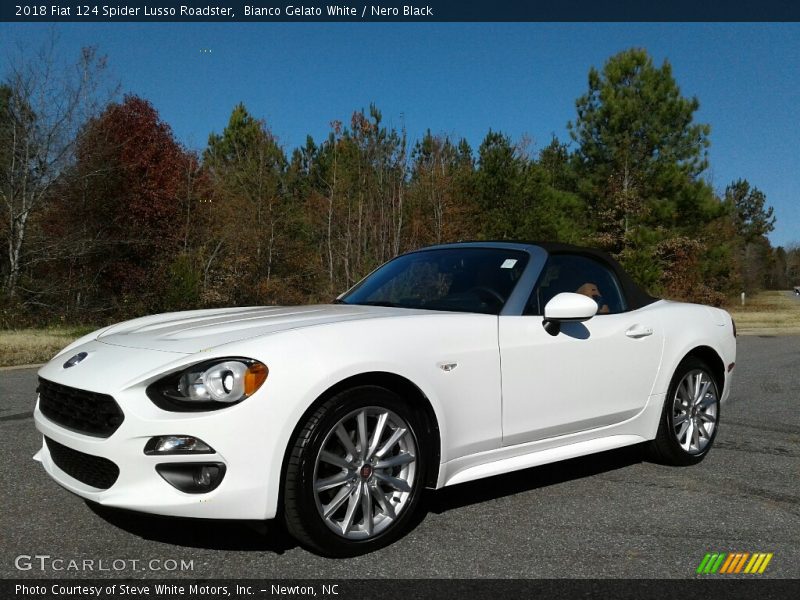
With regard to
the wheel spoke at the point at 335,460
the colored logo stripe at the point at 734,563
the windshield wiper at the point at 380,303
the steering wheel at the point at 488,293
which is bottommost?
the colored logo stripe at the point at 734,563

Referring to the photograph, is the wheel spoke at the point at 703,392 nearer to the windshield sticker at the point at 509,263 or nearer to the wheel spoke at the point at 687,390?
the wheel spoke at the point at 687,390

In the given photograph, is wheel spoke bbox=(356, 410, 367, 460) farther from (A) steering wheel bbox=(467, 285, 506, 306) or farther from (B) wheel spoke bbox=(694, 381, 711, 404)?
(B) wheel spoke bbox=(694, 381, 711, 404)

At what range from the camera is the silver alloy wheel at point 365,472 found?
3.44 metres

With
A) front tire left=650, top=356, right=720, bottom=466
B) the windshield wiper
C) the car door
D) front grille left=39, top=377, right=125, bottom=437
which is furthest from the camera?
front tire left=650, top=356, right=720, bottom=466

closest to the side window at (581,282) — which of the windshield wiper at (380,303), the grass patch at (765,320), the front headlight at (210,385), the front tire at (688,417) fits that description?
the front tire at (688,417)

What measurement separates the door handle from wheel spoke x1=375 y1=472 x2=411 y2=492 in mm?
1886

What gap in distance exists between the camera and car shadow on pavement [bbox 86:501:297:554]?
3.59 metres

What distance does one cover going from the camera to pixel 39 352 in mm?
11680

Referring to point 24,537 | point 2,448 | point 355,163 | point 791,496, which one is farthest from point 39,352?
point 355,163

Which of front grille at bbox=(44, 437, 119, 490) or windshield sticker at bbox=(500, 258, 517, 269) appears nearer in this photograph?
front grille at bbox=(44, 437, 119, 490)

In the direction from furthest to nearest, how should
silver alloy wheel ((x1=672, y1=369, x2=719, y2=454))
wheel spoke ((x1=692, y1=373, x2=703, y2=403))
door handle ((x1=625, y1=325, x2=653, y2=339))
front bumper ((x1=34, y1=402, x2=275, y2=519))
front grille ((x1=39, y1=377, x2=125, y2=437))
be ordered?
wheel spoke ((x1=692, y1=373, x2=703, y2=403)) < silver alloy wheel ((x1=672, y1=369, x2=719, y2=454)) < door handle ((x1=625, y1=325, x2=653, y2=339)) < front grille ((x1=39, y1=377, x2=125, y2=437)) < front bumper ((x1=34, y1=402, x2=275, y2=519))

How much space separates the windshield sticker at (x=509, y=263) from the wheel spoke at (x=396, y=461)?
4.72 ft

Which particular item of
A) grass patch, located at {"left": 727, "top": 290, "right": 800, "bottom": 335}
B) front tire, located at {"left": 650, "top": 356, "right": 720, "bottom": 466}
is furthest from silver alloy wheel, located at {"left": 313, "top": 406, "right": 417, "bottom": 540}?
grass patch, located at {"left": 727, "top": 290, "right": 800, "bottom": 335}

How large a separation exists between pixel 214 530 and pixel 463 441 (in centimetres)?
130
